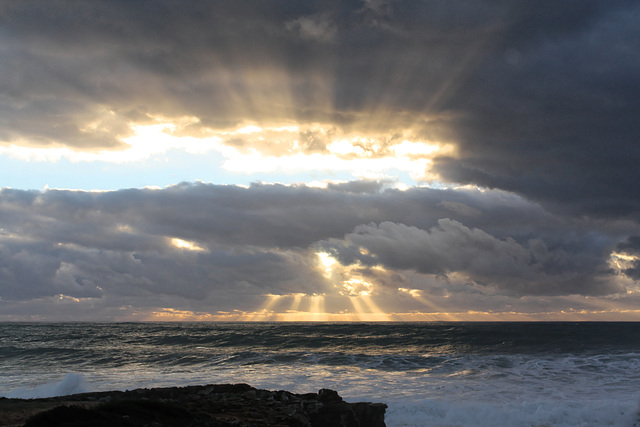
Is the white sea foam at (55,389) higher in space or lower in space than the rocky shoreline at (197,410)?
lower

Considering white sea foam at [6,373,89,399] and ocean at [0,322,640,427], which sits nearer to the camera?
ocean at [0,322,640,427]

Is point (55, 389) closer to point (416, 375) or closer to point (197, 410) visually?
point (197, 410)

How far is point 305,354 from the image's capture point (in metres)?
42.1

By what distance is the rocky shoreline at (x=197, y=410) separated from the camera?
11.7m

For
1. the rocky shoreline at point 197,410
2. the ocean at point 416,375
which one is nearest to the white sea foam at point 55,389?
the ocean at point 416,375

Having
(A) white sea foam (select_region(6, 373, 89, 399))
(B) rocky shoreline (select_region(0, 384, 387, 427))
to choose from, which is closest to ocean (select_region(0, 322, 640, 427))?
(A) white sea foam (select_region(6, 373, 89, 399))

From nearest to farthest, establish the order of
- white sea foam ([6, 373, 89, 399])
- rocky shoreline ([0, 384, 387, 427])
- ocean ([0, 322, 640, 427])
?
rocky shoreline ([0, 384, 387, 427]) < ocean ([0, 322, 640, 427]) < white sea foam ([6, 373, 89, 399])

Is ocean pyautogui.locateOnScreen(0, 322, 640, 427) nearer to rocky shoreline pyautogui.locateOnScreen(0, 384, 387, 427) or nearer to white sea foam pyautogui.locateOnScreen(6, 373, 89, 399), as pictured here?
white sea foam pyautogui.locateOnScreen(6, 373, 89, 399)

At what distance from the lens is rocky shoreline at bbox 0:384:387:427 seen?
1173 centimetres

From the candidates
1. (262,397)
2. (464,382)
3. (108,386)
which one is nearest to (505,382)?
(464,382)

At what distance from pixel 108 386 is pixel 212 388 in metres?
10.4

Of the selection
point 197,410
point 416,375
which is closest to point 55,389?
point 197,410

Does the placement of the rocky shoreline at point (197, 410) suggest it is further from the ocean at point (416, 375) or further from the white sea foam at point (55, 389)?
the white sea foam at point (55, 389)

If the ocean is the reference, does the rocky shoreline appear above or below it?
above
